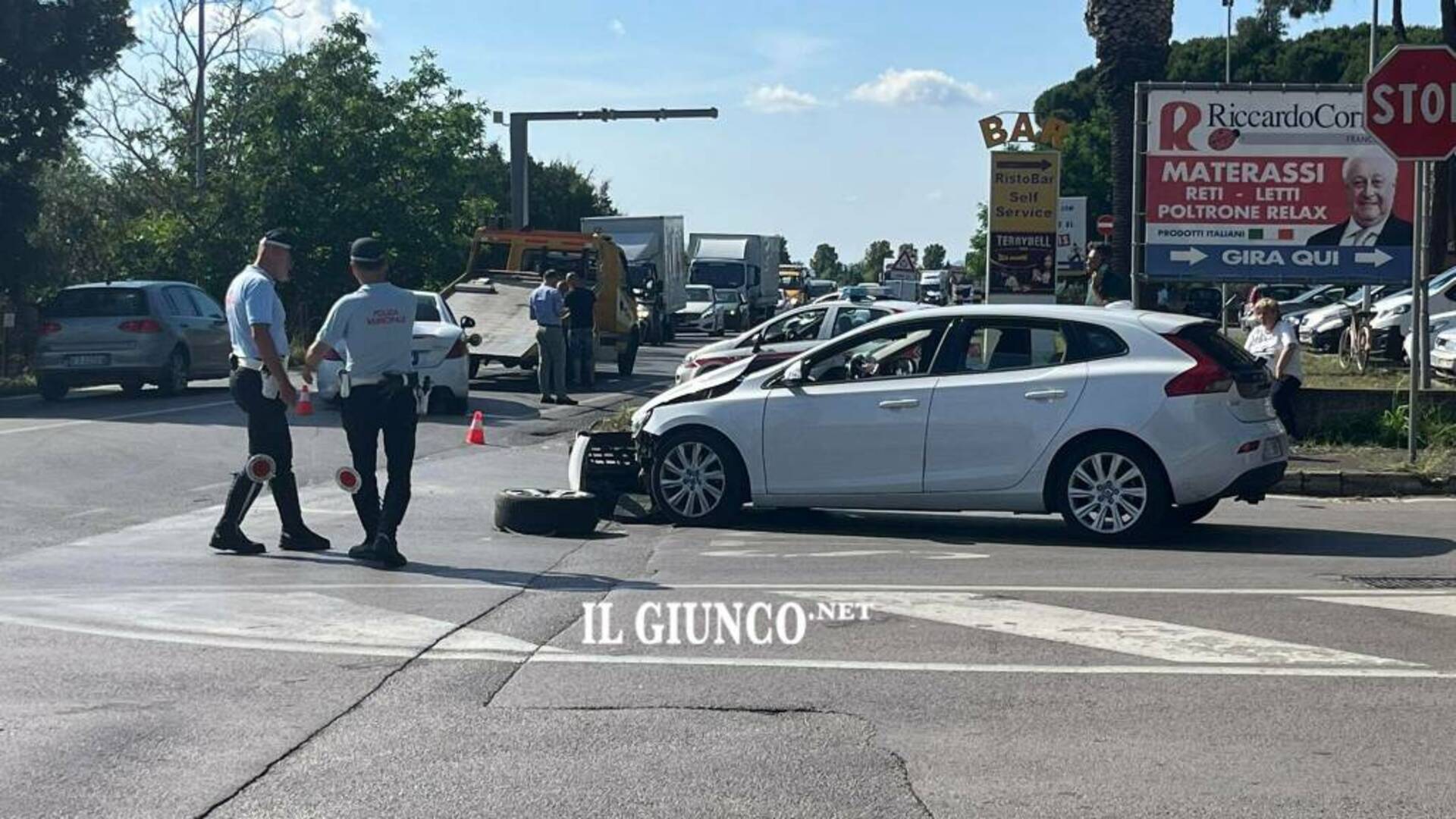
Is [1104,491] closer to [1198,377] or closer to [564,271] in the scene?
[1198,377]

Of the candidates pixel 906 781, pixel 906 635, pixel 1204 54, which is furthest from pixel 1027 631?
pixel 1204 54

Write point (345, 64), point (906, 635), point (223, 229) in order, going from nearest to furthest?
point (906, 635) → point (223, 229) → point (345, 64)

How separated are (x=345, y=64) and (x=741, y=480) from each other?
30908 millimetres

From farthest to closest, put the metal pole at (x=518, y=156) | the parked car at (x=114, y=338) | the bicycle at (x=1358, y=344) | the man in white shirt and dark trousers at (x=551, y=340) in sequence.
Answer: the metal pole at (x=518, y=156), the bicycle at (x=1358, y=344), the man in white shirt and dark trousers at (x=551, y=340), the parked car at (x=114, y=338)

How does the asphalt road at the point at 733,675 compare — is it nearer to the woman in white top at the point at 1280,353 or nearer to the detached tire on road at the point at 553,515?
the detached tire on road at the point at 553,515

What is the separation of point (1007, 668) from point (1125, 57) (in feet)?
71.3

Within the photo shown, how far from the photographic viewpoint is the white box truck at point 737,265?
62219 mm

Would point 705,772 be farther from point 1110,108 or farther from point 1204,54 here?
point 1204,54

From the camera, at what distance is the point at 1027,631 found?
8.21 m

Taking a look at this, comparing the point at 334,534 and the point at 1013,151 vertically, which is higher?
the point at 1013,151

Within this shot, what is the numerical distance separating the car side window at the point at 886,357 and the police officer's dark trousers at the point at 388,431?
3.04 metres

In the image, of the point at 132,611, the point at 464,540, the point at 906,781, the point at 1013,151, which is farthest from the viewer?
the point at 1013,151
